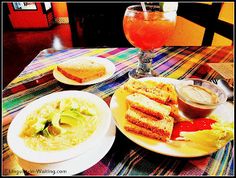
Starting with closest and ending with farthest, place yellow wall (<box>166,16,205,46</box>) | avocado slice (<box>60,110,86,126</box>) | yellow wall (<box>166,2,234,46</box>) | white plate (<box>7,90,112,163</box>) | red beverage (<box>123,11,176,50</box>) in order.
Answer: white plate (<box>7,90,112,163</box>), avocado slice (<box>60,110,86,126</box>), red beverage (<box>123,11,176,50</box>), yellow wall (<box>166,2,234,46</box>), yellow wall (<box>166,16,205,46</box>)

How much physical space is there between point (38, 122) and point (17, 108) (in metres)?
0.27

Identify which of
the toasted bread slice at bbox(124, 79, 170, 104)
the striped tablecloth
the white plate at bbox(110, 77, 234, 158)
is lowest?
the striped tablecloth

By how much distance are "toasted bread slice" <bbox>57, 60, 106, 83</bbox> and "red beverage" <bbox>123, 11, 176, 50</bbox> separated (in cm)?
26

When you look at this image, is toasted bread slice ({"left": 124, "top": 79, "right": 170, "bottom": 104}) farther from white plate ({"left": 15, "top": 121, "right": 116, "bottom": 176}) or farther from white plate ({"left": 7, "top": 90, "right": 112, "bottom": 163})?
white plate ({"left": 15, "top": 121, "right": 116, "bottom": 176})

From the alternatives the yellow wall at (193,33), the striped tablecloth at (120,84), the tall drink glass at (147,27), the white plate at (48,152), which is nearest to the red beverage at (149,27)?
the tall drink glass at (147,27)

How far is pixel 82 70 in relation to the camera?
0.99 metres

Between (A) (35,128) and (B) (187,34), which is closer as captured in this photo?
(A) (35,128)

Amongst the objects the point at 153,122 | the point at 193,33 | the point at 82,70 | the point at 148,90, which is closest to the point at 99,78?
the point at 82,70

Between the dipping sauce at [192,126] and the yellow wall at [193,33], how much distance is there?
172 centimetres

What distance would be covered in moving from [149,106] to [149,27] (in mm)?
452

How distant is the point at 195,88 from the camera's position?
0.73 metres

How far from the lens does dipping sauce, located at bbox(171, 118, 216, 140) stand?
1.97 feet

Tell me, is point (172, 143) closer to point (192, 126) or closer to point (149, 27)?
point (192, 126)

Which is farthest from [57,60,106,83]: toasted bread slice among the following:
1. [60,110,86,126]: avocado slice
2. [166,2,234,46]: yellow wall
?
[166,2,234,46]: yellow wall
